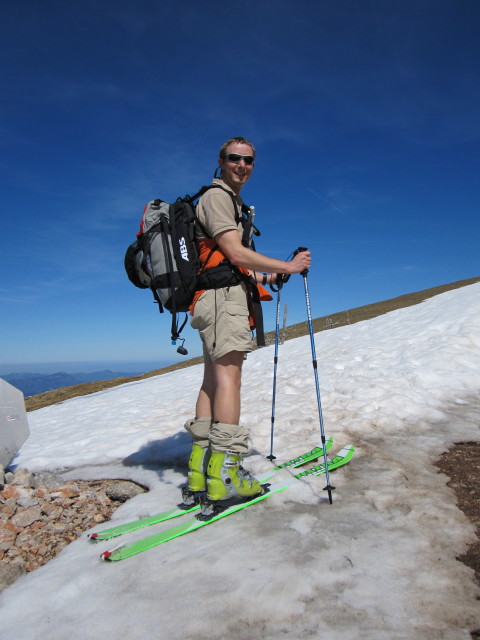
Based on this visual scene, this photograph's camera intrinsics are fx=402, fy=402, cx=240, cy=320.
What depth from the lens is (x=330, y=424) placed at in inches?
274

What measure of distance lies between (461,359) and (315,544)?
300 inches

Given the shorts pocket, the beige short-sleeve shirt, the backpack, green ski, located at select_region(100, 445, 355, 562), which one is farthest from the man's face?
green ski, located at select_region(100, 445, 355, 562)

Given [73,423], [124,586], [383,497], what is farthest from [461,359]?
[73,423]

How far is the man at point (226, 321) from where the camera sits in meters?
4.16

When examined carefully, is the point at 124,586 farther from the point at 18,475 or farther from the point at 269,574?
the point at 18,475

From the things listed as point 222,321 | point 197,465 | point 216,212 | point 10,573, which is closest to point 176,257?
point 216,212

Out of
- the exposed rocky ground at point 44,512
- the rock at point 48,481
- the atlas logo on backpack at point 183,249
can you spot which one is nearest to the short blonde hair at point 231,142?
the atlas logo on backpack at point 183,249

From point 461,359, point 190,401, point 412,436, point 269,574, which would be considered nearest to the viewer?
point 269,574

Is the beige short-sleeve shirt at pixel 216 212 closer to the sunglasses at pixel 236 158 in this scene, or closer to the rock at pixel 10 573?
the sunglasses at pixel 236 158

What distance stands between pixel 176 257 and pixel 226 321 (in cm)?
87

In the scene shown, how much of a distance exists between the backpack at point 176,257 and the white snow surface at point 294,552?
6.68ft

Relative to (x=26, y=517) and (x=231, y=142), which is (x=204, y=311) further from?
(x=26, y=517)

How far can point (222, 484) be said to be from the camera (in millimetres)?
4125

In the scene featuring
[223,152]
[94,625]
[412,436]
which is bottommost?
[94,625]
